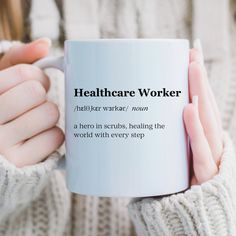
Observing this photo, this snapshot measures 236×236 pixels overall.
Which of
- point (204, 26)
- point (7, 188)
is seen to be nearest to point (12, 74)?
point (7, 188)

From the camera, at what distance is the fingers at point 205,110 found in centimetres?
64

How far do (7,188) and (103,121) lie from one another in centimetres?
18

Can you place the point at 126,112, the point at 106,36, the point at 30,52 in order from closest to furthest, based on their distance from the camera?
1. the point at 126,112
2. the point at 30,52
3. the point at 106,36

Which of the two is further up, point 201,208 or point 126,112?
point 126,112

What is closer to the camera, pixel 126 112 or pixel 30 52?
pixel 126 112

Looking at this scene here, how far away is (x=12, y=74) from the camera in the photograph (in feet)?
2.27

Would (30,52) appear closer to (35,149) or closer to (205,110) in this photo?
(35,149)

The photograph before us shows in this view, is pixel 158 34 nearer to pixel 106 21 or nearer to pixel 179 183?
pixel 106 21

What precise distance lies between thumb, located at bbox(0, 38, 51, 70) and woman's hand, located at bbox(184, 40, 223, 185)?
19 centimetres

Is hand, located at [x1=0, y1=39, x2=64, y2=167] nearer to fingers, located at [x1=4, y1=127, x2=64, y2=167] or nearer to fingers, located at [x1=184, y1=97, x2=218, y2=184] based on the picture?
fingers, located at [x1=4, y1=127, x2=64, y2=167]

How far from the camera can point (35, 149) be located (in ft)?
2.28

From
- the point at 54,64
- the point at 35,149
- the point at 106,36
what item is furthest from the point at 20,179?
the point at 106,36

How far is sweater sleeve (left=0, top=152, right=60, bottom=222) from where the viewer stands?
0.67 metres

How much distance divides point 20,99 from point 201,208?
26 centimetres
